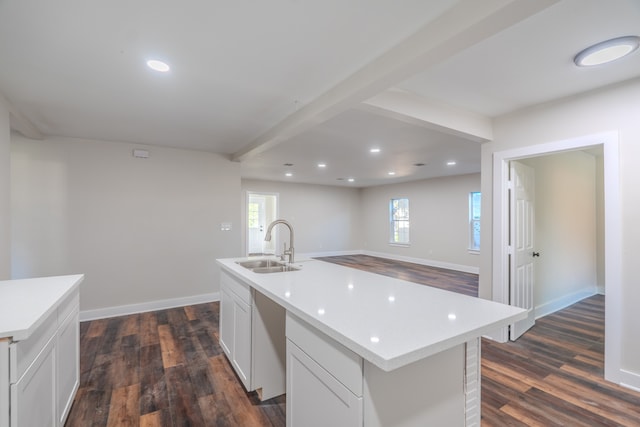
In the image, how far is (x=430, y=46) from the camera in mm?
1516

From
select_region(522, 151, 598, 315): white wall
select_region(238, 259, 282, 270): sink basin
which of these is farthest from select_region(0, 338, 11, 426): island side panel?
select_region(522, 151, 598, 315): white wall

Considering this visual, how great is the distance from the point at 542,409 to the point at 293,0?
2881 millimetres

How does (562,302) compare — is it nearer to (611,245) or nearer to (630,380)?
(630,380)

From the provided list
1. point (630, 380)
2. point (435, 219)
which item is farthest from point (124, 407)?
point (435, 219)

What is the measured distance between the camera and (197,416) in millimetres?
1954

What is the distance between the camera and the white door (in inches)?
121

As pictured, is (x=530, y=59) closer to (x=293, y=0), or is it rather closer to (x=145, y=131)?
(x=293, y=0)

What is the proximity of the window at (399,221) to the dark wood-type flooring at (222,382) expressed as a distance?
16.5 ft

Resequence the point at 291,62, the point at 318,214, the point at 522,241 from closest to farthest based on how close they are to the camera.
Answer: the point at 291,62 → the point at 522,241 → the point at 318,214

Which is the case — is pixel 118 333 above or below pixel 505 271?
below

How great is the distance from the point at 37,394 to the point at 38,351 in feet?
0.66

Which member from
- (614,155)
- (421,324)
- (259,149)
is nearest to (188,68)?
(259,149)

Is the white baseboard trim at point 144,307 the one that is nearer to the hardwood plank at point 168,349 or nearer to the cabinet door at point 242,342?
the hardwood plank at point 168,349

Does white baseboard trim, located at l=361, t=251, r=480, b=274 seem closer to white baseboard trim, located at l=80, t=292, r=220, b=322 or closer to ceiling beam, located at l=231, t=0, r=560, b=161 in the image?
white baseboard trim, located at l=80, t=292, r=220, b=322
